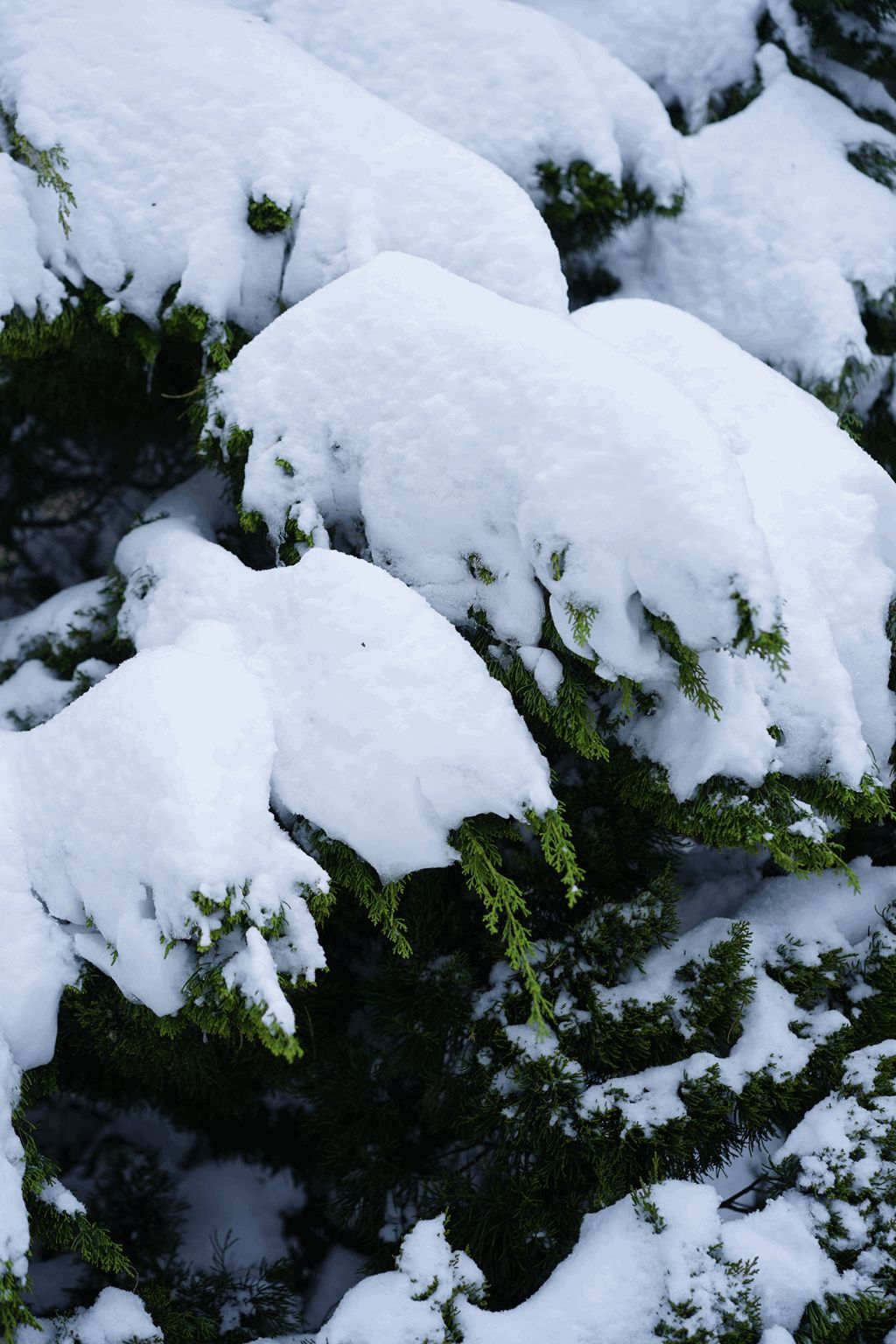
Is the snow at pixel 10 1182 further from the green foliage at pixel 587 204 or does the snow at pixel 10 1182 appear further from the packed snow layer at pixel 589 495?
the green foliage at pixel 587 204

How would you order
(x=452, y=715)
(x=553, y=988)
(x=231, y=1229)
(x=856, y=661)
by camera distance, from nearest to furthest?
(x=452, y=715) → (x=856, y=661) → (x=553, y=988) → (x=231, y=1229)

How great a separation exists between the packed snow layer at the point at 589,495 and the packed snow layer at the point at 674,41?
1.49 meters

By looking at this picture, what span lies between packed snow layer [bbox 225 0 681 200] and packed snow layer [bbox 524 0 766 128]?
396mm

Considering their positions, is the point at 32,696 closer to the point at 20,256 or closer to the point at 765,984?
the point at 20,256

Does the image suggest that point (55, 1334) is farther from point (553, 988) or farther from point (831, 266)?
point (831, 266)

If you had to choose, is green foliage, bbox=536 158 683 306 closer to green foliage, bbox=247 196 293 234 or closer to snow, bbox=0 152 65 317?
green foliage, bbox=247 196 293 234

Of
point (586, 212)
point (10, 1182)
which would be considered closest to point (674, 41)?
point (586, 212)

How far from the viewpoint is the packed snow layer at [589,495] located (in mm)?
1433

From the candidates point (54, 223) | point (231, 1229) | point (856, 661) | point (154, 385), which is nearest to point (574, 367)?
point (856, 661)

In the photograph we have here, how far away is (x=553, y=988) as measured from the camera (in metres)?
1.98

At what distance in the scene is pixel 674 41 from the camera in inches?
112

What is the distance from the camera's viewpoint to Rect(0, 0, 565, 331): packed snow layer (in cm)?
207

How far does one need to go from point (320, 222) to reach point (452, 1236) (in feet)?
8.51

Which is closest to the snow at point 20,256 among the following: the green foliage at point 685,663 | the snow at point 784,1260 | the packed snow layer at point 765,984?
the green foliage at point 685,663
